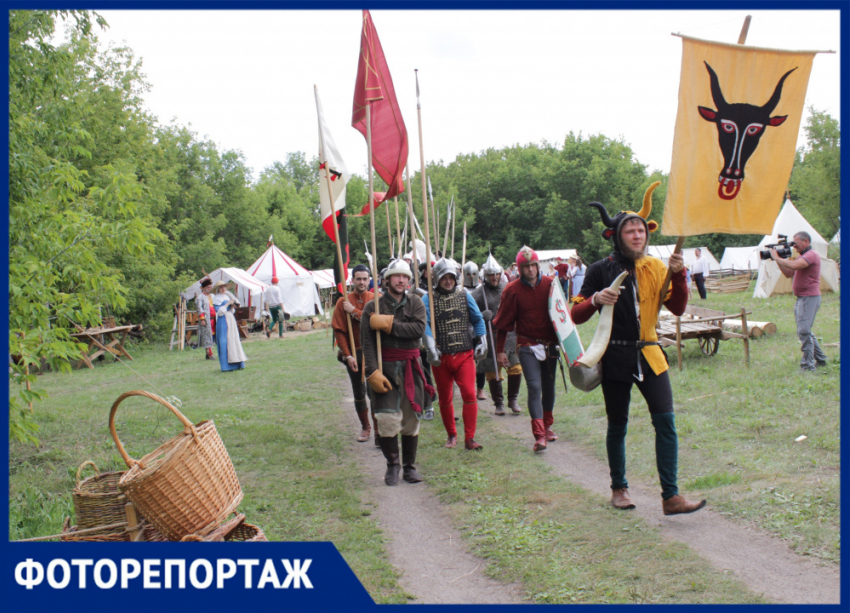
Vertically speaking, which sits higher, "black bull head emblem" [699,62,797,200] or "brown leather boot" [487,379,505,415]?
"black bull head emblem" [699,62,797,200]

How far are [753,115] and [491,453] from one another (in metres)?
3.93

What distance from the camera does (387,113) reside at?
6.66 m

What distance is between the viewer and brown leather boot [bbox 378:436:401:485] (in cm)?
604

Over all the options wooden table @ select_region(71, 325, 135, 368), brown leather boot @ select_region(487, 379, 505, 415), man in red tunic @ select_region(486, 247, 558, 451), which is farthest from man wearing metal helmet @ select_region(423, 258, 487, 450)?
wooden table @ select_region(71, 325, 135, 368)

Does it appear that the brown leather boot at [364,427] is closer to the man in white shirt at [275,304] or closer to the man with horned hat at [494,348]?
the man with horned hat at [494,348]

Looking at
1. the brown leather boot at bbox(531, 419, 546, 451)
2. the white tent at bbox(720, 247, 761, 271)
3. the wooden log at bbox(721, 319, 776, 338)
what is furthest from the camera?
the white tent at bbox(720, 247, 761, 271)

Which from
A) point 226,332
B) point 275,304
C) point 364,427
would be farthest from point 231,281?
point 364,427

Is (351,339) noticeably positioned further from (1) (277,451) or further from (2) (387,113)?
(2) (387,113)

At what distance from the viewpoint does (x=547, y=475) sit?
593 centimetres

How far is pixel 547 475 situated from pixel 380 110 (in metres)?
3.80

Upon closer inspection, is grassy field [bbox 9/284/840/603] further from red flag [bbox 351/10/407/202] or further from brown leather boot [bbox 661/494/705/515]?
red flag [bbox 351/10/407/202]

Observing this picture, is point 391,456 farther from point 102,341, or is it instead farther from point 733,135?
point 102,341

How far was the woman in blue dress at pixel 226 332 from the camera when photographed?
14438 millimetres

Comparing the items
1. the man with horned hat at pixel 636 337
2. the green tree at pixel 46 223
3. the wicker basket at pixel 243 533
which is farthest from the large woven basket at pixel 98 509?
the man with horned hat at pixel 636 337
